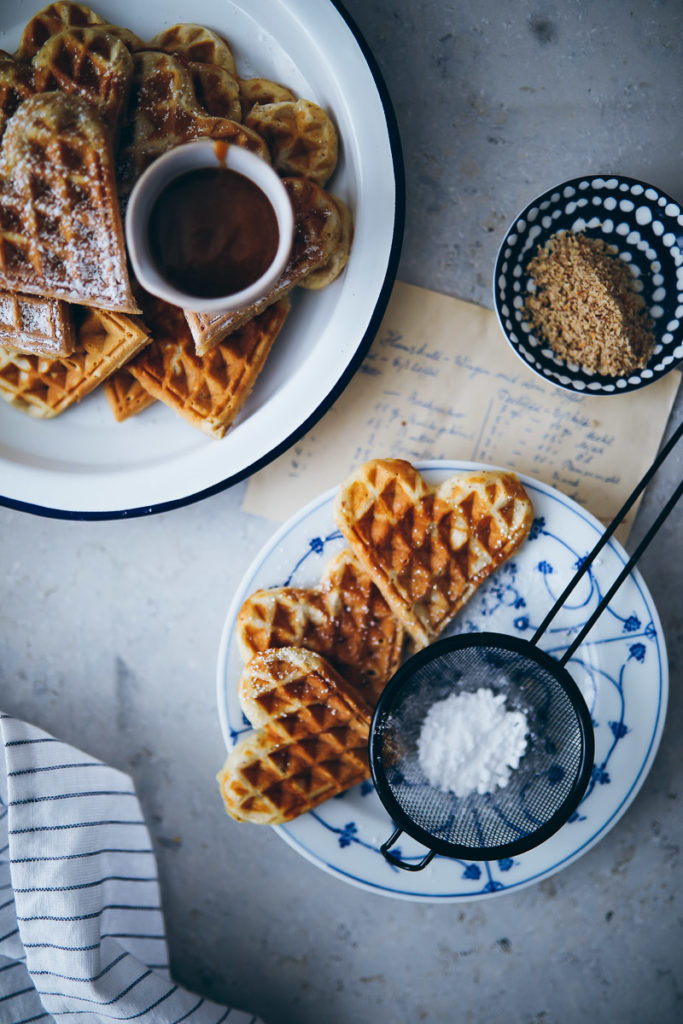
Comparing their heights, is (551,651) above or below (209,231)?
below

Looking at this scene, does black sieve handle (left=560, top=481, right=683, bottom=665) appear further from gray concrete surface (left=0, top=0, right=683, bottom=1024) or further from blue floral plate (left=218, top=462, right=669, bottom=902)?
gray concrete surface (left=0, top=0, right=683, bottom=1024)

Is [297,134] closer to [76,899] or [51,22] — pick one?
[51,22]

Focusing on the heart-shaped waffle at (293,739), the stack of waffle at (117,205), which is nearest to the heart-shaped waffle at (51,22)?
the stack of waffle at (117,205)

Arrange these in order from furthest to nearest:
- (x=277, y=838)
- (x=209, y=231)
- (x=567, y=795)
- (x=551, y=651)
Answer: (x=277, y=838) < (x=551, y=651) < (x=567, y=795) < (x=209, y=231)

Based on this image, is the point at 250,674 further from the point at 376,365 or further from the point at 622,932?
the point at 622,932

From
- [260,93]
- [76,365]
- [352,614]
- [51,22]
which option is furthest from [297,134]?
[352,614]

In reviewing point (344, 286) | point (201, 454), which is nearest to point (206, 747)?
point (201, 454)
